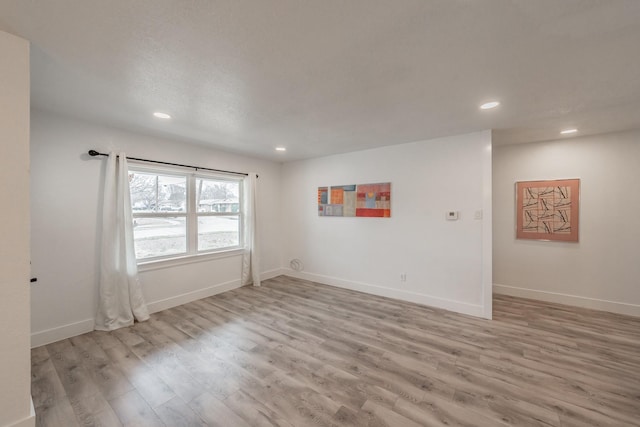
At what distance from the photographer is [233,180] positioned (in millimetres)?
4578

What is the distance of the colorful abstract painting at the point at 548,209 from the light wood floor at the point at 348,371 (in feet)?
3.68

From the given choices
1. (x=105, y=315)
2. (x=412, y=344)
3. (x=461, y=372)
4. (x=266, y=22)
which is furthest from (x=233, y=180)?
(x=461, y=372)

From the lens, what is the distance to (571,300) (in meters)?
3.54

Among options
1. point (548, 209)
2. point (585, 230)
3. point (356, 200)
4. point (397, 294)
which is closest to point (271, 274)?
point (356, 200)

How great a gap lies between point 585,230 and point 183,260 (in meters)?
5.96

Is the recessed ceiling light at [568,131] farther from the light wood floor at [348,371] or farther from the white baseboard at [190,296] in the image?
the white baseboard at [190,296]

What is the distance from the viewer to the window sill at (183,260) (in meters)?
3.33

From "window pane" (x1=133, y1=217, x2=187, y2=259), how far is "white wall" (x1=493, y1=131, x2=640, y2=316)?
5.24 meters

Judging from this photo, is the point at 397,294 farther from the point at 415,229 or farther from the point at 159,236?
the point at 159,236

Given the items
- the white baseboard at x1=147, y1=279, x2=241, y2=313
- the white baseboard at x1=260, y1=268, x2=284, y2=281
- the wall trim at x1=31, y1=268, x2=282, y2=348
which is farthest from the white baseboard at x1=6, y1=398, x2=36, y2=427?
the white baseboard at x1=260, y1=268, x2=284, y2=281

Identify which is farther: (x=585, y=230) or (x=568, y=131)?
(x=585, y=230)

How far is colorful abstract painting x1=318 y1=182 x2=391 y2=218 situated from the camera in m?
4.03

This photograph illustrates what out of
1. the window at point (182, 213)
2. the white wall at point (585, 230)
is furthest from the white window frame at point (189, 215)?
the white wall at point (585, 230)

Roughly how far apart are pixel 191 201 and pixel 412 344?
369 centimetres
